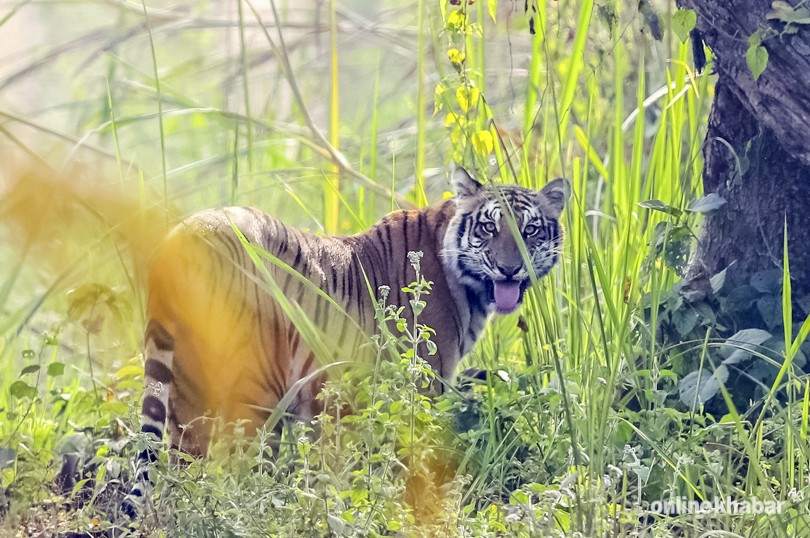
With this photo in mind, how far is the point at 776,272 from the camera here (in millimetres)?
3041

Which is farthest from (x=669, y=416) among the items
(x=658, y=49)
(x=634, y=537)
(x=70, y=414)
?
(x=658, y=49)

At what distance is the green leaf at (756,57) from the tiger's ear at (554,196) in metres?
0.93

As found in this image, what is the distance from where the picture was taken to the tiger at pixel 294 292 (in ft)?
9.14

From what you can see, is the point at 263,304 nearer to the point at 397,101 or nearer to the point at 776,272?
the point at 776,272

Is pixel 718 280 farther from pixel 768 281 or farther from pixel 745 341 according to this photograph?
pixel 745 341

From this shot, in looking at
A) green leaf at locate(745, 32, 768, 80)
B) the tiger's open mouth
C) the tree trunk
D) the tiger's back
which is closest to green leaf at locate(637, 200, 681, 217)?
the tree trunk

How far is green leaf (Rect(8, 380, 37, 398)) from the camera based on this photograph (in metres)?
2.83

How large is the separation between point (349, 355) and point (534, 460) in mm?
728

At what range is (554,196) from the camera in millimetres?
3584

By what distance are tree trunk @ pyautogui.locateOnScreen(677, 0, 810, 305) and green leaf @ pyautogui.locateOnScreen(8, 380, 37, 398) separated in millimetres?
1958

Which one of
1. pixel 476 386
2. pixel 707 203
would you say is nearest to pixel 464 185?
pixel 476 386

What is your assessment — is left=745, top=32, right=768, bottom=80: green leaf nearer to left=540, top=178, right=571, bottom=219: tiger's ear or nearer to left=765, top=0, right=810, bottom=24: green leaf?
left=765, top=0, right=810, bottom=24: green leaf

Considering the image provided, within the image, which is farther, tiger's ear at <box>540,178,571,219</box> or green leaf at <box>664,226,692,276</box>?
tiger's ear at <box>540,178,571,219</box>

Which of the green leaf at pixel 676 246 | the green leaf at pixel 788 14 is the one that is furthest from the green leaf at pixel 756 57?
the green leaf at pixel 676 246
